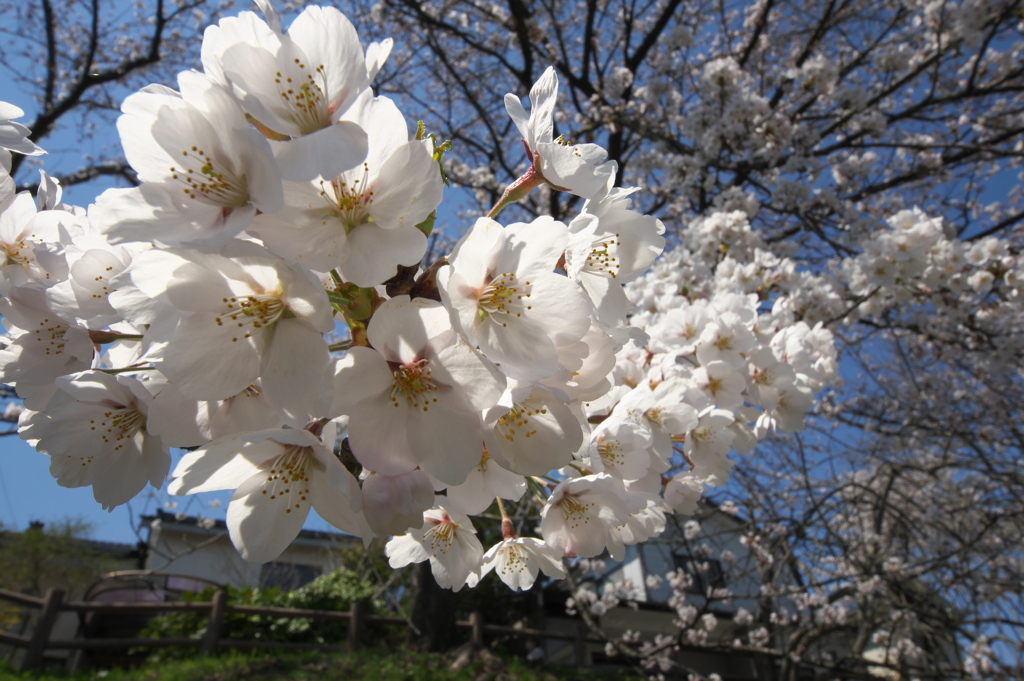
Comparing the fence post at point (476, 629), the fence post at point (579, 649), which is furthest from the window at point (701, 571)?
the fence post at point (476, 629)

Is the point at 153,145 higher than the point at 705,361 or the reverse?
the reverse

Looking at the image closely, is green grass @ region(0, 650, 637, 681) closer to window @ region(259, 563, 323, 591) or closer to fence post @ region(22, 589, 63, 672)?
fence post @ region(22, 589, 63, 672)

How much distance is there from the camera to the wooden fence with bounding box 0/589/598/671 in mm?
5617

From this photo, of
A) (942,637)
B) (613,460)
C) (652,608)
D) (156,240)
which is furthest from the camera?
(652,608)

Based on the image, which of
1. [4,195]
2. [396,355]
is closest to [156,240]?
[396,355]

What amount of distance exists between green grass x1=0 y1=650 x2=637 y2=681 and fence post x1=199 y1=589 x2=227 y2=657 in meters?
0.14

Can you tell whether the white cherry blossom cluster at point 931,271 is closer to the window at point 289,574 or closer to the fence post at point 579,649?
the fence post at point 579,649

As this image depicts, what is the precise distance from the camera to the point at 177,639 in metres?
6.06

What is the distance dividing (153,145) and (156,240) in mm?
157

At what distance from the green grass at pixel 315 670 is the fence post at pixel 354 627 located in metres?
0.48

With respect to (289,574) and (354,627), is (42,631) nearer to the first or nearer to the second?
(354,627)

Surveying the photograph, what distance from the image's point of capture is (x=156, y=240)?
24.5 inches

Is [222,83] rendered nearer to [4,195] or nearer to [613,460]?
[4,195]

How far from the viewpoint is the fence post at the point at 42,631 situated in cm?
553
